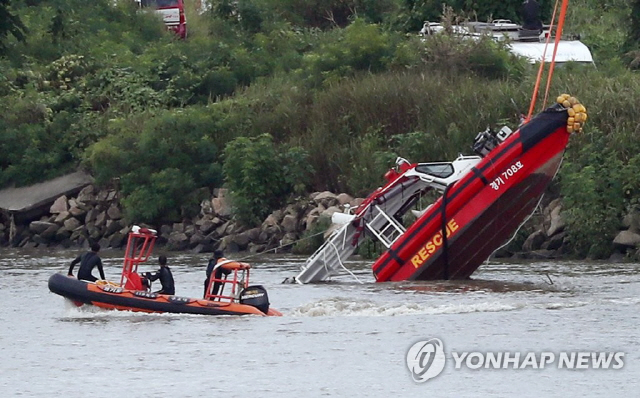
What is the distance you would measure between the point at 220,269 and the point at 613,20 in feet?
101

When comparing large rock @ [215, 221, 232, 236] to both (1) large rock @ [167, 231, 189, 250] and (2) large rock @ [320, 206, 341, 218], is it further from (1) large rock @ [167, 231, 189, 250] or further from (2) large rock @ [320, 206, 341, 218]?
(2) large rock @ [320, 206, 341, 218]

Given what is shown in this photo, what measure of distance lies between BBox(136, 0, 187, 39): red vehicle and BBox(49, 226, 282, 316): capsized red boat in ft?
97.4

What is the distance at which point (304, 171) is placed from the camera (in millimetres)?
38156

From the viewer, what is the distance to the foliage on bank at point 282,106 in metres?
36.0

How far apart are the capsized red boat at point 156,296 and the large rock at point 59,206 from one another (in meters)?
16.5

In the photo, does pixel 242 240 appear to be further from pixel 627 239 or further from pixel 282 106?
pixel 627 239

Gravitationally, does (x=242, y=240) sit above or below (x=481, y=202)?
below

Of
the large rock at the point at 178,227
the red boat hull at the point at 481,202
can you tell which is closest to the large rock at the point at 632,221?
the red boat hull at the point at 481,202

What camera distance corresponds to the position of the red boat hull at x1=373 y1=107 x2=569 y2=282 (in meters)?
26.2

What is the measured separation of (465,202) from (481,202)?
287 millimetres

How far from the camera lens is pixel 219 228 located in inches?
1486

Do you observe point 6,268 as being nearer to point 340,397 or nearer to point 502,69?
point 502,69

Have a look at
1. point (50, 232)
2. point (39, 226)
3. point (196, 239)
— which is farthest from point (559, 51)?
point (39, 226)

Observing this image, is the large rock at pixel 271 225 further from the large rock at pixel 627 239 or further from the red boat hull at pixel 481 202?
the red boat hull at pixel 481 202
